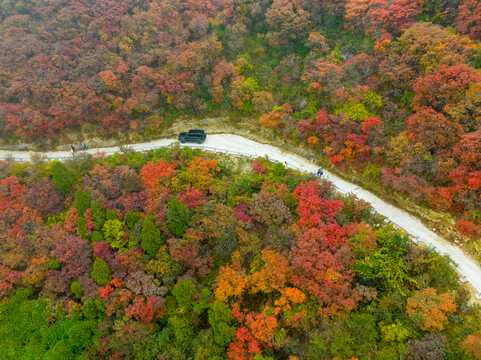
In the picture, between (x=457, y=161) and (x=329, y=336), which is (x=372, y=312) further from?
(x=457, y=161)

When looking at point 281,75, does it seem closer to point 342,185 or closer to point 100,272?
point 342,185

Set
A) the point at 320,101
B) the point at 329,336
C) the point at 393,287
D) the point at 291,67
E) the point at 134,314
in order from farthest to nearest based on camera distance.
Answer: the point at 291,67 → the point at 320,101 → the point at 134,314 → the point at 393,287 → the point at 329,336

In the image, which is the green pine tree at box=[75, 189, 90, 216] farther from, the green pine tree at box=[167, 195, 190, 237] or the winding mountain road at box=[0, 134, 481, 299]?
the winding mountain road at box=[0, 134, 481, 299]

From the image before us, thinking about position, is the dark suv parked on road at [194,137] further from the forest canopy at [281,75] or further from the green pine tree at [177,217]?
the green pine tree at [177,217]

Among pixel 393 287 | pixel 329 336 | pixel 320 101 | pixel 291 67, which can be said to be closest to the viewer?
pixel 329 336

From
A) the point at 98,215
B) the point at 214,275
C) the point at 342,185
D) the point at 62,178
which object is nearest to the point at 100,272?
the point at 98,215

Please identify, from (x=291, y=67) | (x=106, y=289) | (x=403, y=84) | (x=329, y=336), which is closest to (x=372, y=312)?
(x=329, y=336)
